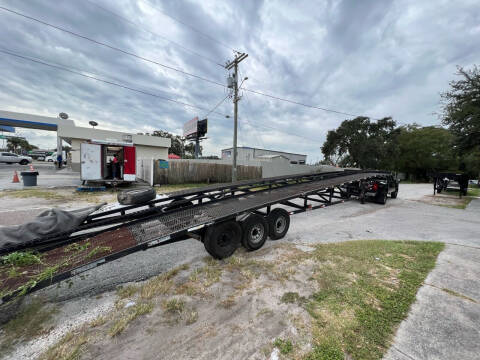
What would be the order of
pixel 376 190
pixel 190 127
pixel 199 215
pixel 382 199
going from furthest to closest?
pixel 190 127, pixel 376 190, pixel 382 199, pixel 199 215

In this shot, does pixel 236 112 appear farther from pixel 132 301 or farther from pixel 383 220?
pixel 132 301

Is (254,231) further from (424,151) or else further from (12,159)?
(424,151)

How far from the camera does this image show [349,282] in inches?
113

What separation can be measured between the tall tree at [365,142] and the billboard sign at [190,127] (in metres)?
29.3

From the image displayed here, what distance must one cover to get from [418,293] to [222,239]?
306 cm

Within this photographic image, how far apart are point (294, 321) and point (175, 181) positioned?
13504mm

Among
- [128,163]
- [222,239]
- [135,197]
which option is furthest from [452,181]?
[128,163]

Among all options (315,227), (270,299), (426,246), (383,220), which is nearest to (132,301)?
(270,299)

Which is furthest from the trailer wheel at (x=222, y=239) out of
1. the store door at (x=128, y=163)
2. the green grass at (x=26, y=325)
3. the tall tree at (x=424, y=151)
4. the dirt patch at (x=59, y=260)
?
the tall tree at (x=424, y=151)

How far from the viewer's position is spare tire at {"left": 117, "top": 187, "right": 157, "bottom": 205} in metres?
3.50

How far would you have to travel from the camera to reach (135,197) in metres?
3.52

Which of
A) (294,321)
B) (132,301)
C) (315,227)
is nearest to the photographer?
(294,321)

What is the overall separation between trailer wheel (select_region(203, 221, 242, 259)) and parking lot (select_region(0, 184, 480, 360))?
0.40m

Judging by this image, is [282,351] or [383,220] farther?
[383,220]
